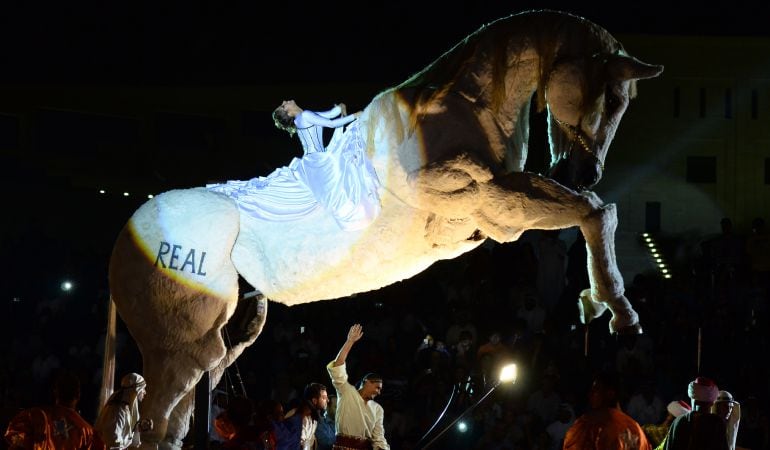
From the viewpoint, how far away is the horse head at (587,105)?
5273 mm

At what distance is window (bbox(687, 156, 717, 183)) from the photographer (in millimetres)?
19156

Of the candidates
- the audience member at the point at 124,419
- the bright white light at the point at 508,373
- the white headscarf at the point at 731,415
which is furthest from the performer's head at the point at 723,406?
the audience member at the point at 124,419

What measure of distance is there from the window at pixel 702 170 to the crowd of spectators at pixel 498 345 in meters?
7.57

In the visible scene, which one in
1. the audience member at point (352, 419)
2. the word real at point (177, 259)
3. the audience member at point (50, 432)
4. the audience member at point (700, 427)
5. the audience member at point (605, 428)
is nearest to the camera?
the audience member at point (50, 432)

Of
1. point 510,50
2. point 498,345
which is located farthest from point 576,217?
point 498,345

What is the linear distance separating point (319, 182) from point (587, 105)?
1.38m

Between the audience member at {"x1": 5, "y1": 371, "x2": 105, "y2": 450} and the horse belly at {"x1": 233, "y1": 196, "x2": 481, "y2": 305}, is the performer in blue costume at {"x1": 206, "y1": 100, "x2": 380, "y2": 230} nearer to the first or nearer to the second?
the horse belly at {"x1": 233, "y1": 196, "x2": 481, "y2": 305}

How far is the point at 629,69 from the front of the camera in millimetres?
5230

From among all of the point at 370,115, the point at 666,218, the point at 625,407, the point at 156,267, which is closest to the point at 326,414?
the point at 625,407

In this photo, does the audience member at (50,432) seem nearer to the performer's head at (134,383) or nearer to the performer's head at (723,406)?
the performer's head at (134,383)

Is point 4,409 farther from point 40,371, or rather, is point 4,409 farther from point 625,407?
point 625,407

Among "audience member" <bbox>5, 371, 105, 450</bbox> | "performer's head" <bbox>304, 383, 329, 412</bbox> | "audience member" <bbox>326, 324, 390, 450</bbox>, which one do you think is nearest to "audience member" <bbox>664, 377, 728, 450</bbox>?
"audience member" <bbox>326, 324, 390, 450</bbox>

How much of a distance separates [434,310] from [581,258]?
4.78ft

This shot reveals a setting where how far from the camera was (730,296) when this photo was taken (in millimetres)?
10422
